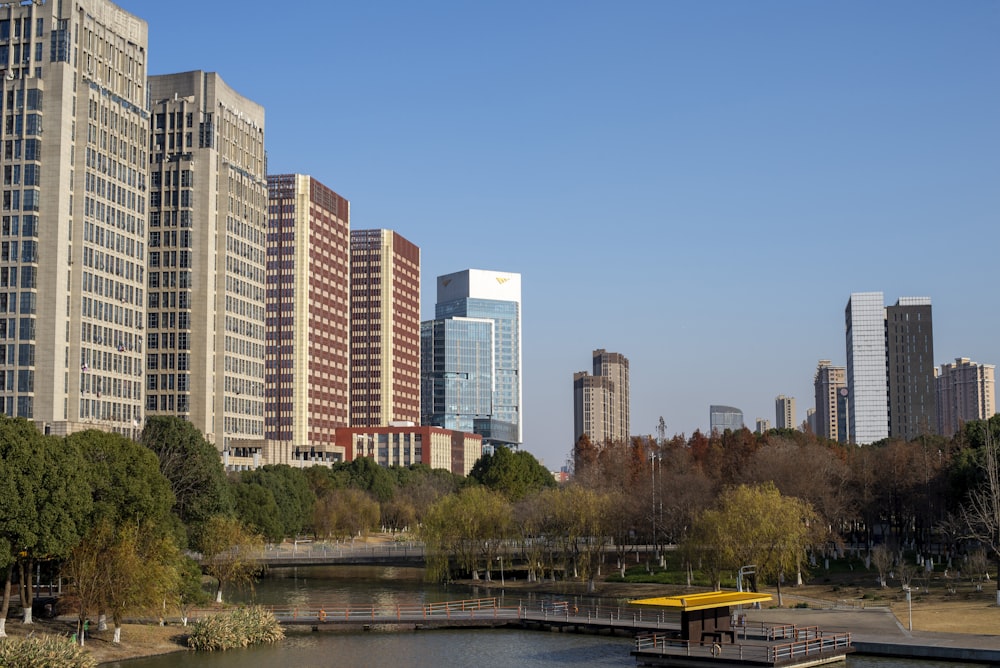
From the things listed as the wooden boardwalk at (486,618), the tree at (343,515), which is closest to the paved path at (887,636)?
the wooden boardwalk at (486,618)

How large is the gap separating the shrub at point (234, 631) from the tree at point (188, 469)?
83.7ft

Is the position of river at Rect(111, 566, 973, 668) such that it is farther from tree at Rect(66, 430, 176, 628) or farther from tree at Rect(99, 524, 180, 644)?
tree at Rect(66, 430, 176, 628)

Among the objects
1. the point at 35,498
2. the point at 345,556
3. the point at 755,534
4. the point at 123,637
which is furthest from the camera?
the point at 345,556

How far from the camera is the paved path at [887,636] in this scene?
6600 centimetres

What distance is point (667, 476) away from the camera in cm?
14338

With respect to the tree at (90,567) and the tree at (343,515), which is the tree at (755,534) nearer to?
the tree at (90,567)

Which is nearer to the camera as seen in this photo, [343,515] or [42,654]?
[42,654]

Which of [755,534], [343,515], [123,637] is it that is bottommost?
[123,637]

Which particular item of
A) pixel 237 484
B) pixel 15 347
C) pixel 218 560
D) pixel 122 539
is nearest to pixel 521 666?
pixel 122 539

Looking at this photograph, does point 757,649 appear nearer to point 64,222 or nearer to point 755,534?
point 755,534

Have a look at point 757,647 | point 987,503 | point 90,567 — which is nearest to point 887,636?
point 757,647

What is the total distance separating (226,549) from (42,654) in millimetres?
34391

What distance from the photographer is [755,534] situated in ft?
311

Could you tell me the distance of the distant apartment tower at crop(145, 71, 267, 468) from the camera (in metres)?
180
